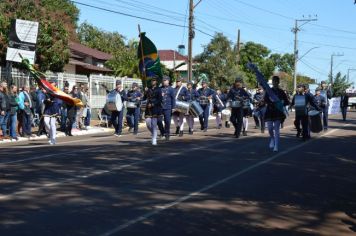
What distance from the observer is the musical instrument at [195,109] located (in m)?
21.4

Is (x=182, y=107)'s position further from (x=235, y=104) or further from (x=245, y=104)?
(x=245, y=104)

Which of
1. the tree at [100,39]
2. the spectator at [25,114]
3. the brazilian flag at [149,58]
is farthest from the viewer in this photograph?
the tree at [100,39]

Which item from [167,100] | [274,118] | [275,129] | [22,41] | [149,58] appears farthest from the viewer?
[22,41]

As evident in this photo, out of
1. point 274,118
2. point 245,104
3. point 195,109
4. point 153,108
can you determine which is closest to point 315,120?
point 245,104

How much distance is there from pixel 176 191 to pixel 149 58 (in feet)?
33.0

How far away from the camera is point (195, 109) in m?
21.7

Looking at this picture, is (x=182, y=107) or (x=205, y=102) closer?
(x=182, y=107)

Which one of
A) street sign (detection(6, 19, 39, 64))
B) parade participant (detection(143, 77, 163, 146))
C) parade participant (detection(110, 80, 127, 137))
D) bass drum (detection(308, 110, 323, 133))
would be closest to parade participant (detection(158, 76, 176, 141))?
parade participant (detection(143, 77, 163, 146))


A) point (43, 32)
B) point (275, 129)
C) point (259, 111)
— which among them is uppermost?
point (43, 32)

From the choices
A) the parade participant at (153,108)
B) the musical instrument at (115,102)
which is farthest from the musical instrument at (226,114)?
the parade participant at (153,108)

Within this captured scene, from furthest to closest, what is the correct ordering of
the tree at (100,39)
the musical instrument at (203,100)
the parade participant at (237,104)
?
the tree at (100,39), the musical instrument at (203,100), the parade participant at (237,104)

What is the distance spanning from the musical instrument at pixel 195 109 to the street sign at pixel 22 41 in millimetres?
5883

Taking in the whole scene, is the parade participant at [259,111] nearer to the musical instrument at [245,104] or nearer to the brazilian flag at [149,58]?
the musical instrument at [245,104]

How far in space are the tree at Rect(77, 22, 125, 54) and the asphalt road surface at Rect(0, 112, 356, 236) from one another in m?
48.0
